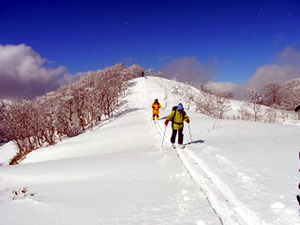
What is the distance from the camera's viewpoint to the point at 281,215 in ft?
12.3

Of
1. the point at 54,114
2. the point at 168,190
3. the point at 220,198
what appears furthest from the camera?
the point at 54,114

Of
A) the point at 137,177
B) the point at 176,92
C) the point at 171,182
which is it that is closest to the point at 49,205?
the point at 137,177

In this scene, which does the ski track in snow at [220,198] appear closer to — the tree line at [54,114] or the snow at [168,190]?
the snow at [168,190]

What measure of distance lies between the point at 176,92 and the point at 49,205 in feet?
212

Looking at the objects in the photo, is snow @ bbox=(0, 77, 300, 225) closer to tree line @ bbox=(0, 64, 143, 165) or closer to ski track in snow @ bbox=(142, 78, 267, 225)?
ski track in snow @ bbox=(142, 78, 267, 225)

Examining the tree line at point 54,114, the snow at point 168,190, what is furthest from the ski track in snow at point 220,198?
the tree line at point 54,114

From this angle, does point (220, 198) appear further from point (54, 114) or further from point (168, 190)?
point (54, 114)

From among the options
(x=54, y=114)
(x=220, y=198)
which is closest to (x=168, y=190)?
(x=220, y=198)

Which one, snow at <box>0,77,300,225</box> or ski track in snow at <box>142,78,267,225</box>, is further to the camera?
snow at <box>0,77,300,225</box>

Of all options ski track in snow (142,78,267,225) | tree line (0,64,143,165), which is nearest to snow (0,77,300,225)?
ski track in snow (142,78,267,225)

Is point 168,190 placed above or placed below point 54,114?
below

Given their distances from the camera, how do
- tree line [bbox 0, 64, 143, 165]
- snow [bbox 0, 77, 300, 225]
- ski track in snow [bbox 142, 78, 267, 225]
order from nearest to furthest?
ski track in snow [bbox 142, 78, 267, 225]
snow [bbox 0, 77, 300, 225]
tree line [bbox 0, 64, 143, 165]

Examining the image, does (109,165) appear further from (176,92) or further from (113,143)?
(176,92)

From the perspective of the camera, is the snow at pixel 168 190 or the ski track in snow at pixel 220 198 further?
the snow at pixel 168 190
